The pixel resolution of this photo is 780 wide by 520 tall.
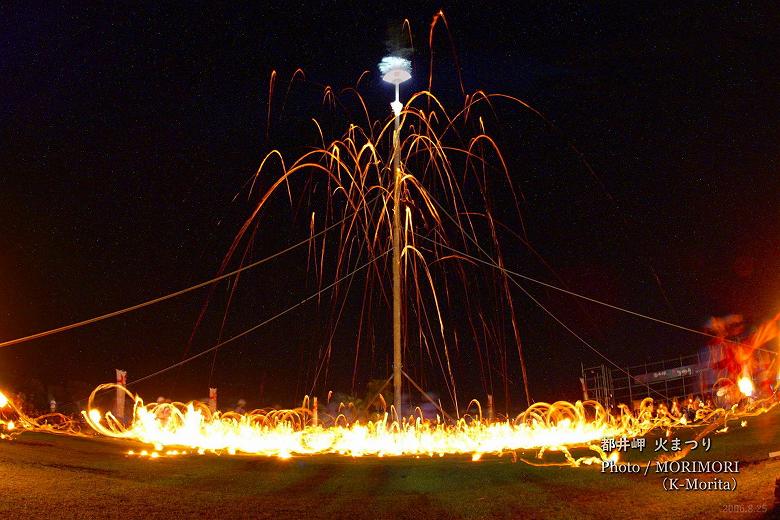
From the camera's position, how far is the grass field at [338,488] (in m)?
8.41

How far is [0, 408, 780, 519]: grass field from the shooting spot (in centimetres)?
841

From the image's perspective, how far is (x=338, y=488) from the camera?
1071cm

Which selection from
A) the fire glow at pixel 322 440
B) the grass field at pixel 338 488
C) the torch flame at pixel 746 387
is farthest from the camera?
the torch flame at pixel 746 387

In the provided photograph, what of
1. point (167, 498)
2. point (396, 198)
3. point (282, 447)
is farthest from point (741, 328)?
point (167, 498)

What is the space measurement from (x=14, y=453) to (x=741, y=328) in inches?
1446

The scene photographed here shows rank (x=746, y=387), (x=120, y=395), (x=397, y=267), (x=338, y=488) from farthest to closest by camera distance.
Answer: (x=746, y=387), (x=120, y=395), (x=397, y=267), (x=338, y=488)

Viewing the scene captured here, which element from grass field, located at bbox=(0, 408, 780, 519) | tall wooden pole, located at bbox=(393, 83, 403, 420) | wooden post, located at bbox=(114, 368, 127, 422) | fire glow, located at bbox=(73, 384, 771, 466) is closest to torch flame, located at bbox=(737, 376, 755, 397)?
fire glow, located at bbox=(73, 384, 771, 466)

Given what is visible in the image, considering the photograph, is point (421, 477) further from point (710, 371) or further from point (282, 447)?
point (710, 371)

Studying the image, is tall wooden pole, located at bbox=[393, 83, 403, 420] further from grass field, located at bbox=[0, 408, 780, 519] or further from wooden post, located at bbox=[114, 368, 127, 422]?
wooden post, located at bbox=[114, 368, 127, 422]

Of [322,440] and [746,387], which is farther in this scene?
[746,387]

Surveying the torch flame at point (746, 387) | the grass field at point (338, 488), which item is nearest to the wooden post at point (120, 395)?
the grass field at point (338, 488)

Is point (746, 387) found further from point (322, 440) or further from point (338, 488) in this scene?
point (338, 488)

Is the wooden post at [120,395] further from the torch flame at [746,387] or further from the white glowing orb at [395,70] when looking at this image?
the torch flame at [746,387]

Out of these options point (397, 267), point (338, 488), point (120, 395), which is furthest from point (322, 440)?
point (120, 395)
